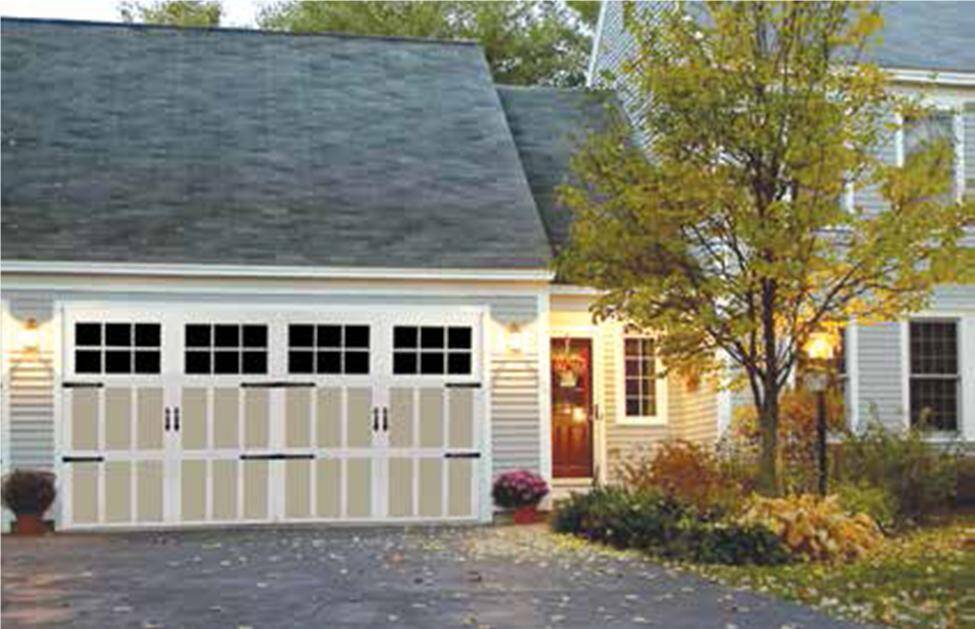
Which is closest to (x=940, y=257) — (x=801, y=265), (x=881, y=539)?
(x=801, y=265)

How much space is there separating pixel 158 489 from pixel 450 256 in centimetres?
447

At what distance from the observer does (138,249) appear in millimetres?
16969

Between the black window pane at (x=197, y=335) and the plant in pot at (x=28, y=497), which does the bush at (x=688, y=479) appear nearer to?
the black window pane at (x=197, y=335)

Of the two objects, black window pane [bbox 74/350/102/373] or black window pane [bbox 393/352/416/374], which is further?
black window pane [bbox 393/352/416/374]

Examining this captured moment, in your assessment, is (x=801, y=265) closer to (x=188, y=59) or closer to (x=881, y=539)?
(x=881, y=539)

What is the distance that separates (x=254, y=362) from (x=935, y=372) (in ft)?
30.6

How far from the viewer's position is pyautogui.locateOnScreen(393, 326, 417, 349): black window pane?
17.6 meters

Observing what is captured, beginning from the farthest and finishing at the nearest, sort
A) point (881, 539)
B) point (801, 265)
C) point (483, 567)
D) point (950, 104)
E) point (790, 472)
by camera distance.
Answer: point (950, 104)
point (790, 472)
point (881, 539)
point (801, 265)
point (483, 567)

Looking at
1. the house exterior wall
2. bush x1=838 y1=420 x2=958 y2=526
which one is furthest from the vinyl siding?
bush x1=838 y1=420 x2=958 y2=526

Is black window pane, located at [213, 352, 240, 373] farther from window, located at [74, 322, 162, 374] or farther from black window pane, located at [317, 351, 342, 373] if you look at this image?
black window pane, located at [317, 351, 342, 373]

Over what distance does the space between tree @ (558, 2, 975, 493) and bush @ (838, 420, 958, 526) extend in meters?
2.52

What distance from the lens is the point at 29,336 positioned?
54.3 feet

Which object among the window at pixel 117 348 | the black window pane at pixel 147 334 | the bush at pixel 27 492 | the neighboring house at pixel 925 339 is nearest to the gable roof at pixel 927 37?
the neighboring house at pixel 925 339

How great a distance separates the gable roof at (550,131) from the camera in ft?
65.7
